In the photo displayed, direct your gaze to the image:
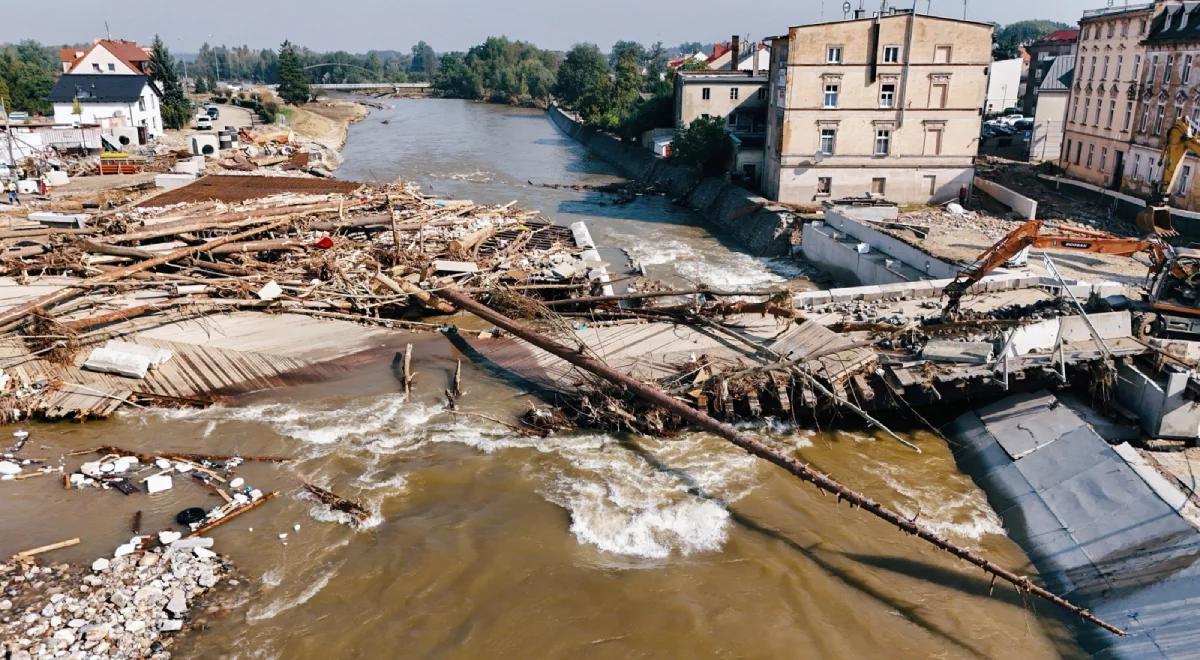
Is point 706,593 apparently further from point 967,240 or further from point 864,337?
point 967,240

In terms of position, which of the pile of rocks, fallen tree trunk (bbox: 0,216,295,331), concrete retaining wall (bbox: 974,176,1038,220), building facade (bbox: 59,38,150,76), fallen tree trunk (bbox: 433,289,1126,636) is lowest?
the pile of rocks

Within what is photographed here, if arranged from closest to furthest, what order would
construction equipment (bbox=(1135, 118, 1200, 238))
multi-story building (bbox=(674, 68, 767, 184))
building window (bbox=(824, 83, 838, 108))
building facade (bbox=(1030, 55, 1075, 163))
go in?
construction equipment (bbox=(1135, 118, 1200, 238))
building window (bbox=(824, 83, 838, 108))
building facade (bbox=(1030, 55, 1075, 163))
multi-story building (bbox=(674, 68, 767, 184))

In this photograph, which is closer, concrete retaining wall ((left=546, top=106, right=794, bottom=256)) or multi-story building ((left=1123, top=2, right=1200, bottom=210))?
multi-story building ((left=1123, top=2, right=1200, bottom=210))

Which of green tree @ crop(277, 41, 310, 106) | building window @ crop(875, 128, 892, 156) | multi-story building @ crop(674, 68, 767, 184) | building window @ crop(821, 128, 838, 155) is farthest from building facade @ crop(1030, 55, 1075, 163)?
green tree @ crop(277, 41, 310, 106)

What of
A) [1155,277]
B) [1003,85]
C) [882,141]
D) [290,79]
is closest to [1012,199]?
[882,141]

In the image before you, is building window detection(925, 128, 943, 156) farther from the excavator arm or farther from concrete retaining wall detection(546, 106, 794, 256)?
the excavator arm

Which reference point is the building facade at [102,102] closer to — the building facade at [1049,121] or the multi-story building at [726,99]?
the multi-story building at [726,99]

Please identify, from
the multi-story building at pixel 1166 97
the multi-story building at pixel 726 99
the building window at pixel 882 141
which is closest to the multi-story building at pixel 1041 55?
the multi-story building at pixel 726 99
